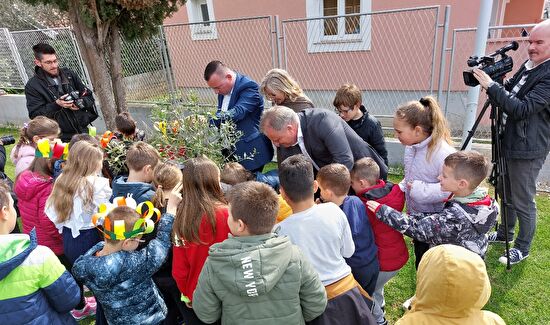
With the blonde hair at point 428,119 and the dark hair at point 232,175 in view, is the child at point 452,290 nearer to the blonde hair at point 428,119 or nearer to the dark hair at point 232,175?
the blonde hair at point 428,119

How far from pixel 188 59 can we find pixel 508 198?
24.1 feet

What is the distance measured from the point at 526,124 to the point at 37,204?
3862mm

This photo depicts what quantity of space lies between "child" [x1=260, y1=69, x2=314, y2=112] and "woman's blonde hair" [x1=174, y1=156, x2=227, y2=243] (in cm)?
133

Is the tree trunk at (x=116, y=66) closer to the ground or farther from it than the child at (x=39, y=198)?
farther from it

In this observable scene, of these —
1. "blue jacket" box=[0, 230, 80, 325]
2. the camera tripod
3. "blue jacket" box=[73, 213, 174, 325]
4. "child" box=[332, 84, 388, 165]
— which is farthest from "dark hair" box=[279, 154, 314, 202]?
the camera tripod

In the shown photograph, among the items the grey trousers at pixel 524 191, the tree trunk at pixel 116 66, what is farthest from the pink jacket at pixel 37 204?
the grey trousers at pixel 524 191

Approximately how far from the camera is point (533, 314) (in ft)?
8.87

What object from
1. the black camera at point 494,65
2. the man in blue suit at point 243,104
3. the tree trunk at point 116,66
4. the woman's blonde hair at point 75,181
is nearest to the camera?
the woman's blonde hair at point 75,181

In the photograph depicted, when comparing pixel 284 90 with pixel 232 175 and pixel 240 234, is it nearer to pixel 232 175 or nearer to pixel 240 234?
pixel 232 175

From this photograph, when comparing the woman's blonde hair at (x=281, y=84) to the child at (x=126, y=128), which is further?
the child at (x=126, y=128)

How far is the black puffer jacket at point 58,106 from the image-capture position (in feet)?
14.3

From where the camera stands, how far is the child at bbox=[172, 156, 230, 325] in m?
2.01

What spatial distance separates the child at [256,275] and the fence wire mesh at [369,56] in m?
5.38

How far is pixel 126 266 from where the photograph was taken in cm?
208
